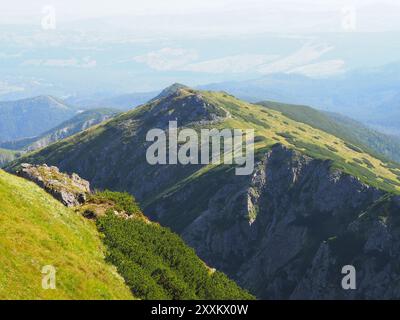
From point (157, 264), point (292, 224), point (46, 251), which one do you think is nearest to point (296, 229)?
point (292, 224)

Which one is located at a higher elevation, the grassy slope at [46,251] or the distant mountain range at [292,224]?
the grassy slope at [46,251]

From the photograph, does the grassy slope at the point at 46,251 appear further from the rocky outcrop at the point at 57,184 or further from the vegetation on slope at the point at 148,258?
the rocky outcrop at the point at 57,184

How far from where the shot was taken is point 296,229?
6309 inches

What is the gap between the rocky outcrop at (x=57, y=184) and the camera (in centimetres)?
6532

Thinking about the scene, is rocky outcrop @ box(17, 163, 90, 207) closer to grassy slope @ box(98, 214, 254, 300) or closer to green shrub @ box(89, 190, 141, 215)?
green shrub @ box(89, 190, 141, 215)

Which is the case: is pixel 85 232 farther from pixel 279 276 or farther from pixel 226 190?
pixel 226 190

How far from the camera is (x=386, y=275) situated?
127 metres

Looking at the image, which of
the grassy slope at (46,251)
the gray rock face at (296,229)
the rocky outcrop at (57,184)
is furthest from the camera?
the gray rock face at (296,229)

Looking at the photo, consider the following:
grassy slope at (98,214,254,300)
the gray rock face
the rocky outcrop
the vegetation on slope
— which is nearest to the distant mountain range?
the gray rock face

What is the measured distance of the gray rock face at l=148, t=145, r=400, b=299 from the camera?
132750mm

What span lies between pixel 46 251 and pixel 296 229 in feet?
401

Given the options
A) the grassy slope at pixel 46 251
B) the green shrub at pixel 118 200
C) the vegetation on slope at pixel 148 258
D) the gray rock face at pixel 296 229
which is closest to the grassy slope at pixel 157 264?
the vegetation on slope at pixel 148 258

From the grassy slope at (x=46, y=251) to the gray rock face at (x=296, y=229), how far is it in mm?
90339
